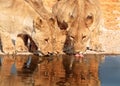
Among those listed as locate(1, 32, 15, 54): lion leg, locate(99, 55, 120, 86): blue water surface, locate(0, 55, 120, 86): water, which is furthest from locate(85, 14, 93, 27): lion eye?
locate(1, 32, 15, 54): lion leg

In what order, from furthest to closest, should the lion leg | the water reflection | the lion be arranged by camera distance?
the lion leg < the lion < the water reflection

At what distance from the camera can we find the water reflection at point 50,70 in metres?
12.7

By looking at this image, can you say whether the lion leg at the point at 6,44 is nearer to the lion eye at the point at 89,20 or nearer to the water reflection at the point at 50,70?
the water reflection at the point at 50,70

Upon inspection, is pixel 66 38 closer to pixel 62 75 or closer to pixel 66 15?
pixel 66 15

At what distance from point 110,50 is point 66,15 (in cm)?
158

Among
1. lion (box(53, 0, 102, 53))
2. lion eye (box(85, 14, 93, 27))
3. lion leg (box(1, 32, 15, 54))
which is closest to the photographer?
lion (box(53, 0, 102, 53))

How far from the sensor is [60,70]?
550 inches

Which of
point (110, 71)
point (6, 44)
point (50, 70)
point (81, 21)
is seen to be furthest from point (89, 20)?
point (50, 70)

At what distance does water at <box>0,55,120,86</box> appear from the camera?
12703 mm

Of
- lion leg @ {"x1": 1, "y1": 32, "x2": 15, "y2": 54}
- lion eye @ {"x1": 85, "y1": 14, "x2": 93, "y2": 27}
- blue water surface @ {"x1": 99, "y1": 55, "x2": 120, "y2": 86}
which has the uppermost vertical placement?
lion eye @ {"x1": 85, "y1": 14, "x2": 93, "y2": 27}

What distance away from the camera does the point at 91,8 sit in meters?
16.8

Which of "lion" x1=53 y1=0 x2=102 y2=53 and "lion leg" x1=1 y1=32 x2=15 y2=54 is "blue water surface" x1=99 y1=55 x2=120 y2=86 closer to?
"lion" x1=53 y1=0 x2=102 y2=53

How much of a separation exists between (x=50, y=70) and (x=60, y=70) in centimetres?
24

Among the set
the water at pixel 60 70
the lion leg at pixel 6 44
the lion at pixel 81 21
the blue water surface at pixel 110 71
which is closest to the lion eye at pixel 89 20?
the lion at pixel 81 21
